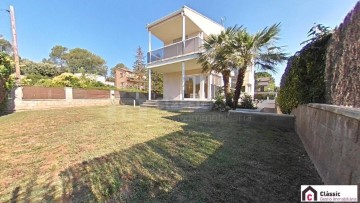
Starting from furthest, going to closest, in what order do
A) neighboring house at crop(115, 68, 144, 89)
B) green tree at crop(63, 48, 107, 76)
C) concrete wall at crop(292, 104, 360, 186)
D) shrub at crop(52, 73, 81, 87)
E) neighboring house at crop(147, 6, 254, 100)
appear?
green tree at crop(63, 48, 107, 76) < neighboring house at crop(115, 68, 144, 89) < shrub at crop(52, 73, 81, 87) < neighboring house at crop(147, 6, 254, 100) < concrete wall at crop(292, 104, 360, 186)

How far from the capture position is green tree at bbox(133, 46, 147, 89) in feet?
134

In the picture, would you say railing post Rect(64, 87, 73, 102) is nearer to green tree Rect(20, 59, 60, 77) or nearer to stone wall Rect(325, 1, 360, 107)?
stone wall Rect(325, 1, 360, 107)

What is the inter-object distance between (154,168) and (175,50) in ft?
41.4

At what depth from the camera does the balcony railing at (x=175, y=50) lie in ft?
43.2

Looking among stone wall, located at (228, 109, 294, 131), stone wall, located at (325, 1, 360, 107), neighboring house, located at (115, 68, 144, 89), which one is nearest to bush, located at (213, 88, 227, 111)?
stone wall, located at (228, 109, 294, 131)

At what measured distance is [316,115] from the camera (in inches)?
142

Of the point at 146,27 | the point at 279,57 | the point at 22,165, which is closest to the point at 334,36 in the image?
the point at 279,57

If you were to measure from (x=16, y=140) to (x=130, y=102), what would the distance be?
52.6ft

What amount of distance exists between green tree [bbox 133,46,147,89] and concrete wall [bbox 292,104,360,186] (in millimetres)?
39552

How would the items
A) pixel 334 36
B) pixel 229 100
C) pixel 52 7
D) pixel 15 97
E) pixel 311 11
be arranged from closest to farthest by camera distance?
pixel 334 36, pixel 311 11, pixel 229 100, pixel 15 97, pixel 52 7

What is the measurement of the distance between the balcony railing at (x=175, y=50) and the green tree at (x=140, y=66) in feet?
82.0

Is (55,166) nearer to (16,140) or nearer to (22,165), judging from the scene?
(22,165)

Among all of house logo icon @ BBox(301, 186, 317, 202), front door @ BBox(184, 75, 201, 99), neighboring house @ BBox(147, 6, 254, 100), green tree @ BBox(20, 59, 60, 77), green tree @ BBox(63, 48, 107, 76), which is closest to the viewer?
house logo icon @ BBox(301, 186, 317, 202)

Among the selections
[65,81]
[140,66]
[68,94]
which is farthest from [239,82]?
[140,66]
